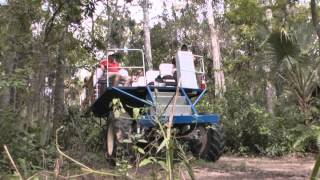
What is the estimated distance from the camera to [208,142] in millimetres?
9766

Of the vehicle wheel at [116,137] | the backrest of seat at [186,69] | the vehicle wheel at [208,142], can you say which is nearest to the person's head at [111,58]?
the vehicle wheel at [116,137]

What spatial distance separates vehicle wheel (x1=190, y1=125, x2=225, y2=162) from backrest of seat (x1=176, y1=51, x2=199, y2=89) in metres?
0.92

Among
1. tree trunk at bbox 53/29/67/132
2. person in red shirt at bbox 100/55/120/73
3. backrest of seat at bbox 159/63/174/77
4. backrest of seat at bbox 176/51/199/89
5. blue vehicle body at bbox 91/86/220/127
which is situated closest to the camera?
blue vehicle body at bbox 91/86/220/127

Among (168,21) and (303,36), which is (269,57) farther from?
(168,21)

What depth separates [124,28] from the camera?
3222 cm

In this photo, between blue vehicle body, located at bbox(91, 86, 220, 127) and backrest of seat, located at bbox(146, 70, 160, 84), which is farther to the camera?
backrest of seat, located at bbox(146, 70, 160, 84)

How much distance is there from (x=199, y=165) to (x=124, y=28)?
23870 mm

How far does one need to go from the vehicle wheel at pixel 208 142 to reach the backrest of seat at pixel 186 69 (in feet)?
3.01

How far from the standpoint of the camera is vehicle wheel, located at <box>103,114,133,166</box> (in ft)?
28.0

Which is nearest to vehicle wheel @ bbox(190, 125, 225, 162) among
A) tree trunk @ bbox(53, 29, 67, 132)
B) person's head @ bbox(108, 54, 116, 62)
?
person's head @ bbox(108, 54, 116, 62)

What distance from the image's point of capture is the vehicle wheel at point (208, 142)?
9.67 m

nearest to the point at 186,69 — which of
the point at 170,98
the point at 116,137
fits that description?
the point at 170,98

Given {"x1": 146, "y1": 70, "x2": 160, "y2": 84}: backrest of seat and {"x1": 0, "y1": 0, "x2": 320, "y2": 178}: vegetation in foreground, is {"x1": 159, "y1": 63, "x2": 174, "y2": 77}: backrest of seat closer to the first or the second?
{"x1": 146, "y1": 70, "x2": 160, "y2": 84}: backrest of seat

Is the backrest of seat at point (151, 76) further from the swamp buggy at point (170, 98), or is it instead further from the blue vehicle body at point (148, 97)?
Answer: the blue vehicle body at point (148, 97)
